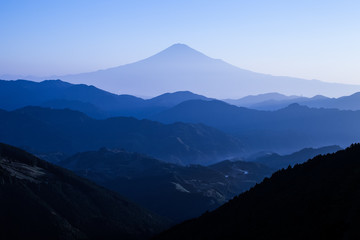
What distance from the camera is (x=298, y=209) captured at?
1523 inches

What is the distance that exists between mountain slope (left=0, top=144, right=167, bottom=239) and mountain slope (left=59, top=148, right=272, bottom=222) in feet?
72.3

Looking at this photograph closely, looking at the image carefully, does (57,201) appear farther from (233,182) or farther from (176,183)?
(233,182)

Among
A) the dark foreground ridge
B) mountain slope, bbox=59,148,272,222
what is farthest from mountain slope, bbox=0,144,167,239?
the dark foreground ridge

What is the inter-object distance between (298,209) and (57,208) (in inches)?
2324

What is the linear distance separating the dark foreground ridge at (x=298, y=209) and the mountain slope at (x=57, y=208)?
26.7 metres

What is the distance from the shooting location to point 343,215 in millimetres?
29344

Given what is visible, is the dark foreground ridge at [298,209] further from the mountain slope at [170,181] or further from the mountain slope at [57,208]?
the mountain slope at [170,181]

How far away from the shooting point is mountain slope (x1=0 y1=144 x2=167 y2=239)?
73.9 meters

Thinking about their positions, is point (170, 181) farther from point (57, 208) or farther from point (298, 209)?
point (298, 209)

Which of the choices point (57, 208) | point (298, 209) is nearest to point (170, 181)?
point (57, 208)

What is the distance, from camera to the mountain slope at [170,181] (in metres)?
122

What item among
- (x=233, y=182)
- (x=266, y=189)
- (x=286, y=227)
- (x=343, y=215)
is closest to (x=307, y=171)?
(x=266, y=189)

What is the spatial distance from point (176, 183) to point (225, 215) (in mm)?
86236

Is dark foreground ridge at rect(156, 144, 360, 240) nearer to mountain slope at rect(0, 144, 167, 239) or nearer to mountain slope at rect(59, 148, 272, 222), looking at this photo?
mountain slope at rect(0, 144, 167, 239)
